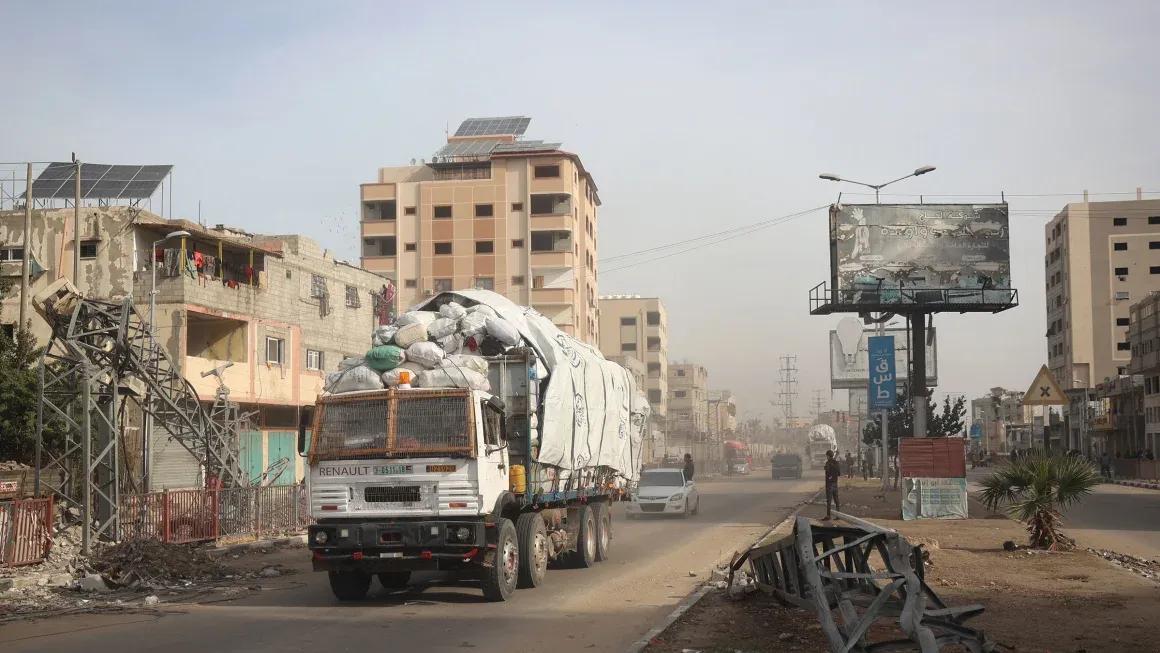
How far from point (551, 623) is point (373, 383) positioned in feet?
13.7

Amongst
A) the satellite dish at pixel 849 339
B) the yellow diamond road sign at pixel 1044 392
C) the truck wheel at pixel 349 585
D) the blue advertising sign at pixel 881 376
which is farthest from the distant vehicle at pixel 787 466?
the truck wheel at pixel 349 585

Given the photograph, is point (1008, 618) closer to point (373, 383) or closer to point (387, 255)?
point (373, 383)

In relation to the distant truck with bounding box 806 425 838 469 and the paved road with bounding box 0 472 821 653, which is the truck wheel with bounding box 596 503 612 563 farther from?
the distant truck with bounding box 806 425 838 469

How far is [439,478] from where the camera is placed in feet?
47.5

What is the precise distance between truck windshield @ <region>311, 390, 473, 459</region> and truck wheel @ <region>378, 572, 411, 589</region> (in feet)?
9.22

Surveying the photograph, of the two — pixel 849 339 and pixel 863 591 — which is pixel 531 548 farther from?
pixel 849 339

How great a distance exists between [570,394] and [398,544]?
4233 mm

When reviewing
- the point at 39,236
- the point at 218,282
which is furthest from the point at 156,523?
the point at 39,236

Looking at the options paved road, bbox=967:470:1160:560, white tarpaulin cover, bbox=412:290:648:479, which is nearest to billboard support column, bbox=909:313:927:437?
paved road, bbox=967:470:1160:560

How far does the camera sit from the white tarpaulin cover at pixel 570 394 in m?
16.9

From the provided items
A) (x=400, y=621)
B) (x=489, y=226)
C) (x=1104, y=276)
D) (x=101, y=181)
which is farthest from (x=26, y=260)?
(x=1104, y=276)

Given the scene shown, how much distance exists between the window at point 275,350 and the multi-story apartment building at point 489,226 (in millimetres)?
32493

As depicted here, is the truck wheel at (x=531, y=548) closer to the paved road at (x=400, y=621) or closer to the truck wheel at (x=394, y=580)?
the paved road at (x=400, y=621)

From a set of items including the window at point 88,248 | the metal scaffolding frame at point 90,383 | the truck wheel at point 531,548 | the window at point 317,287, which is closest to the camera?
the truck wheel at point 531,548
